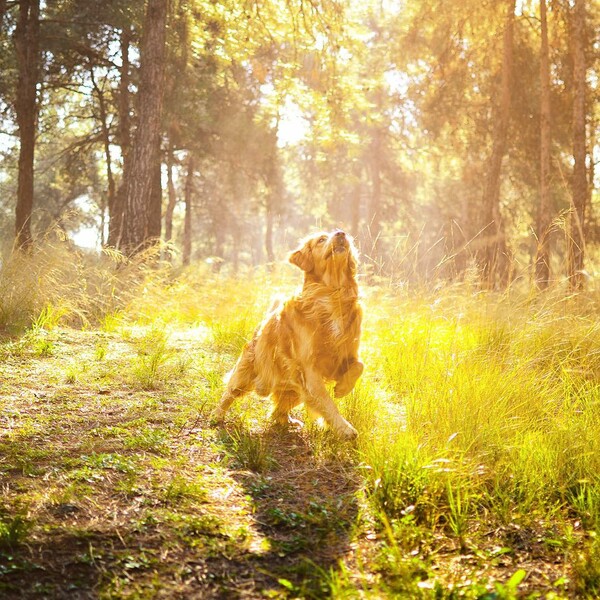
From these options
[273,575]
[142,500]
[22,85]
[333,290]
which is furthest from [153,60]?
[273,575]

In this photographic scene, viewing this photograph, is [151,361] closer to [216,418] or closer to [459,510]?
[216,418]

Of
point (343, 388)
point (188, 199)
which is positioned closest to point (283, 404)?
point (343, 388)

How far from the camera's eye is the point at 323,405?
11.1 feet

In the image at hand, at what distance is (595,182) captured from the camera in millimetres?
11719

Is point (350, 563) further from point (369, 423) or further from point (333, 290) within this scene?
point (333, 290)

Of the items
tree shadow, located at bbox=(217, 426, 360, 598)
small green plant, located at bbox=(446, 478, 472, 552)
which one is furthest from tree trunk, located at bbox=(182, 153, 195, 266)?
small green plant, located at bbox=(446, 478, 472, 552)

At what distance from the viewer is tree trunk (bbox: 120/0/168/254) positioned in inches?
352

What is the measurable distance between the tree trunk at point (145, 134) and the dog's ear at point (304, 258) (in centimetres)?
565

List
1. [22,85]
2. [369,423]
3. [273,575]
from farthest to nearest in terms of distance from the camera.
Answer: [22,85], [369,423], [273,575]

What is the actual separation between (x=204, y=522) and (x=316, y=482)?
724mm

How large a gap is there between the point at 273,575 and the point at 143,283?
6145mm

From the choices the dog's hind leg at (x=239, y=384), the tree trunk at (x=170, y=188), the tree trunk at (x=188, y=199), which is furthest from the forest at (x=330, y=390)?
the tree trunk at (x=188, y=199)

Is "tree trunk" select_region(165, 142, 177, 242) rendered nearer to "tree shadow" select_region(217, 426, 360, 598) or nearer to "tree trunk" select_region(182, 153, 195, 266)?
"tree trunk" select_region(182, 153, 195, 266)

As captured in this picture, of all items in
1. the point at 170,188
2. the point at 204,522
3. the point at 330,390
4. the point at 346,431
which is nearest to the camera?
the point at 204,522
